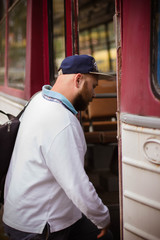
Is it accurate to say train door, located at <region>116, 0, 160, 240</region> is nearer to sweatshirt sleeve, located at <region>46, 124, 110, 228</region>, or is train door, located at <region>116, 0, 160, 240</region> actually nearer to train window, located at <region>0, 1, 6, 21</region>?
sweatshirt sleeve, located at <region>46, 124, 110, 228</region>

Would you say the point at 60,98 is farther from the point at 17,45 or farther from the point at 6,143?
the point at 17,45

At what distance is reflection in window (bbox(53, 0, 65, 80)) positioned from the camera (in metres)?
2.89

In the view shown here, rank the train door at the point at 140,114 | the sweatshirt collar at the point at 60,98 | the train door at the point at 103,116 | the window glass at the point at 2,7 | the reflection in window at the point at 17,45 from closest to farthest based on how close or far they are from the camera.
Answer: the sweatshirt collar at the point at 60,98
the train door at the point at 140,114
the reflection in window at the point at 17,45
the train door at the point at 103,116
the window glass at the point at 2,7

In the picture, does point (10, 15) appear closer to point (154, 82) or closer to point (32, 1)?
point (32, 1)

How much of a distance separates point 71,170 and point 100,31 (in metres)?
5.82

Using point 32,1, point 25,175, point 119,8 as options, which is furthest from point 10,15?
point 25,175

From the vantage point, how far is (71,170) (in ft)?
5.02

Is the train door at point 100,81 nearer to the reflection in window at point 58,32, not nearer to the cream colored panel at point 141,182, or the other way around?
the reflection in window at point 58,32

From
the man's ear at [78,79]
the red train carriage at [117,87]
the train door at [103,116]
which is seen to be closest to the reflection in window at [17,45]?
the red train carriage at [117,87]

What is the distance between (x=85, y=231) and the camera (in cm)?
191

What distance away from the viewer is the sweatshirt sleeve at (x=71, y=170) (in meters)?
1.53

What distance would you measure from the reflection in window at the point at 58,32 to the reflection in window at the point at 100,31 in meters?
3.50

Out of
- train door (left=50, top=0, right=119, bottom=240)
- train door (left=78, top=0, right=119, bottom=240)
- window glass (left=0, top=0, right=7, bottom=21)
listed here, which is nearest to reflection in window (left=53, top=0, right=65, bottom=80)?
train door (left=50, top=0, right=119, bottom=240)

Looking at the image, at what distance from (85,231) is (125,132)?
633 millimetres
